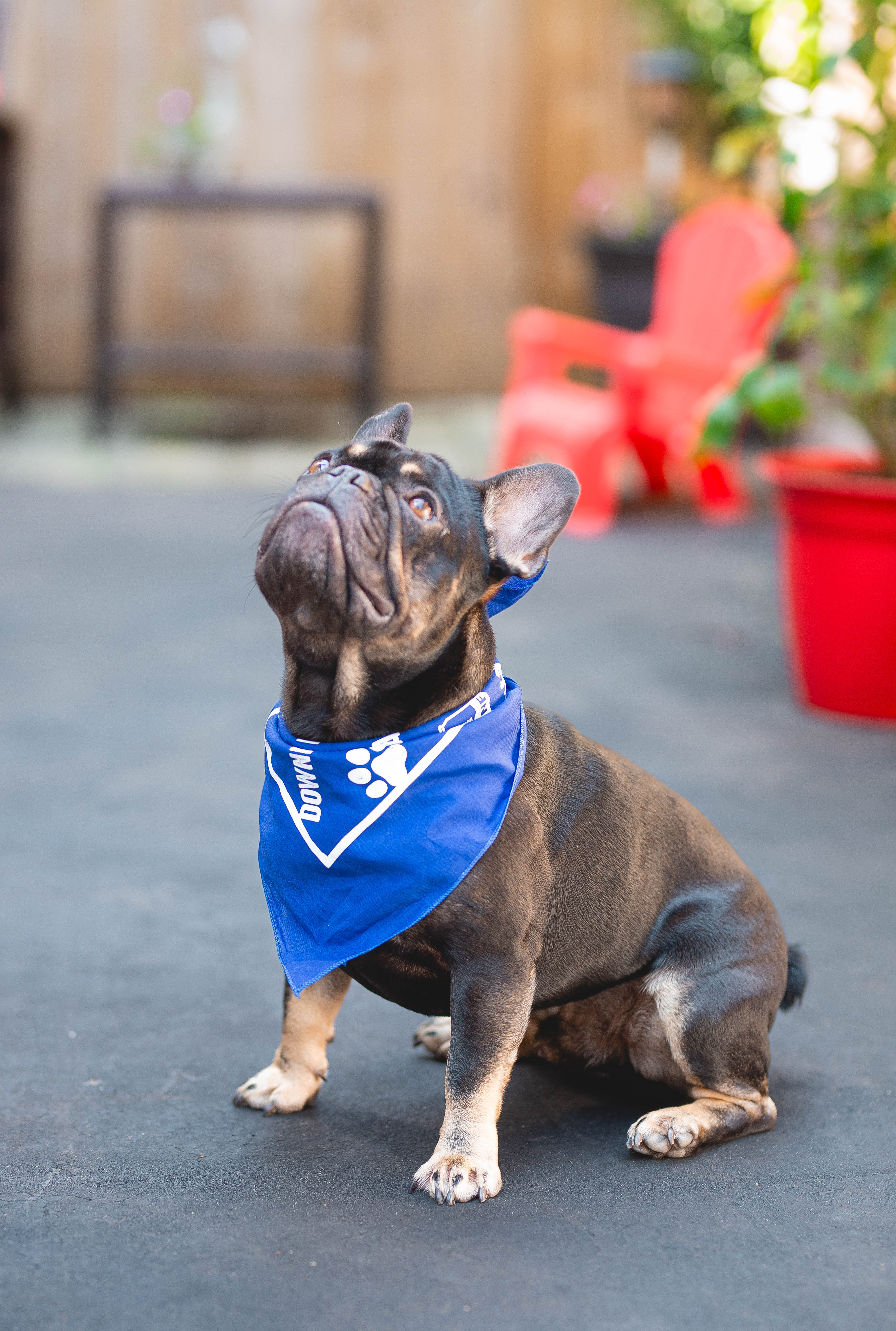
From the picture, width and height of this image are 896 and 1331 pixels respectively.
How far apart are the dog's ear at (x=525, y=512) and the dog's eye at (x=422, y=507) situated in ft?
0.34

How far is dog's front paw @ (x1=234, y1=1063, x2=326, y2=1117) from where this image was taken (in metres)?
2.03

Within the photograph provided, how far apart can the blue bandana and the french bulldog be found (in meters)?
0.03

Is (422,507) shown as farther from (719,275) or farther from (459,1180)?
(719,275)

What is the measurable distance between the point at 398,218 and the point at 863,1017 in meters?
7.08

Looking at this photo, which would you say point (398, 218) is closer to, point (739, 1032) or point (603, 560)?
point (603, 560)

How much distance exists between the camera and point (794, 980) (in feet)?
6.83

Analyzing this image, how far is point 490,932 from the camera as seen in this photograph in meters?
1.76

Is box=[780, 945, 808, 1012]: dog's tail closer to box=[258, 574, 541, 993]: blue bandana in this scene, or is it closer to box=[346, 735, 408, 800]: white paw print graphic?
box=[258, 574, 541, 993]: blue bandana

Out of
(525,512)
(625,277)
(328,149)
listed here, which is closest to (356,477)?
(525,512)

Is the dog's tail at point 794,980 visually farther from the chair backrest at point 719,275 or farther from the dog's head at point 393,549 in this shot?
the chair backrest at point 719,275

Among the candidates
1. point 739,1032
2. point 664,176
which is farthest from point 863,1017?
point 664,176

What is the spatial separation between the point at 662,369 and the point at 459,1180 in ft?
15.6

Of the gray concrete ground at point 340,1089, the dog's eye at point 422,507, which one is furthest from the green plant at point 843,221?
the dog's eye at point 422,507

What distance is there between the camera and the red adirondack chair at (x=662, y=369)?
604 centimetres
